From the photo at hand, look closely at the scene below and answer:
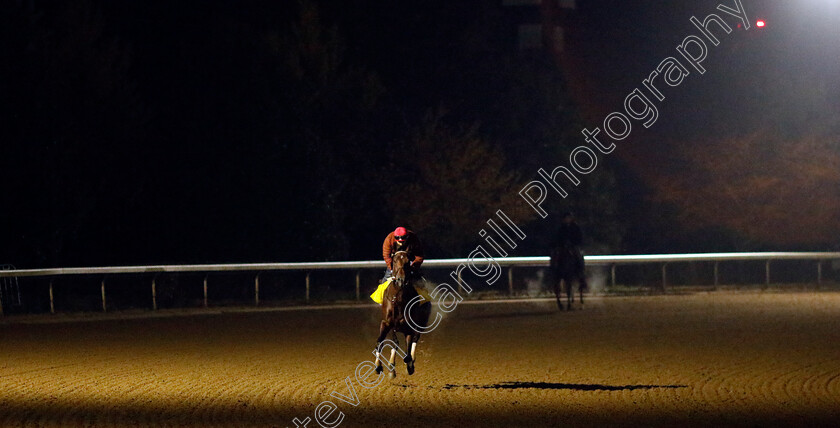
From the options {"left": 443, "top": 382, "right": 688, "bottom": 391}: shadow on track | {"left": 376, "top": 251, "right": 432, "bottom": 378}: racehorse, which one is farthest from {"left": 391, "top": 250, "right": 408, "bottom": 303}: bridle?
{"left": 443, "top": 382, "right": 688, "bottom": 391}: shadow on track

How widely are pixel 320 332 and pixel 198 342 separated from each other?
6.75 ft

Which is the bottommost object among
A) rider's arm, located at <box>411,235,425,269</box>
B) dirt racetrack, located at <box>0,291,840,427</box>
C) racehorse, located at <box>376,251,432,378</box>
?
dirt racetrack, located at <box>0,291,840,427</box>

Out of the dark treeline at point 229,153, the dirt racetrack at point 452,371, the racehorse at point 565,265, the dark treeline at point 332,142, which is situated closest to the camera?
the dirt racetrack at point 452,371

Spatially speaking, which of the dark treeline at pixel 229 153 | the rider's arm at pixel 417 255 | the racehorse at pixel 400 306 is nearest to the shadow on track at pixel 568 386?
the racehorse at pixel 400 306

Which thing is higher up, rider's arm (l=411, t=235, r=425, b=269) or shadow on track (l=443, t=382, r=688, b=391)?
rider's arm (l=411, t=235, r=425, b=269)

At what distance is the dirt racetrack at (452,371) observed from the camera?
360 inches

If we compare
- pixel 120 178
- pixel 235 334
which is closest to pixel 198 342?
pixel 235 334

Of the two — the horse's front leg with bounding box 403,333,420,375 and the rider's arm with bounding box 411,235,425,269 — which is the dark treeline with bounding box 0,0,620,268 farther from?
the rider's arm with bounding box 411,235,425,269

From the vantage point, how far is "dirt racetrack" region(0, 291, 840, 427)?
913 centimetres

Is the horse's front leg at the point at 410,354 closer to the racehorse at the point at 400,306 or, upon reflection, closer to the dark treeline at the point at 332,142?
the racehorse at the point at 400,306

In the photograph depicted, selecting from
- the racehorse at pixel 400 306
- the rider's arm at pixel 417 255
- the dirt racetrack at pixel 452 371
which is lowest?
the dirt racetrack at pixel 452 371

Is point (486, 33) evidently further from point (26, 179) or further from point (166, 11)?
point (26, 179)

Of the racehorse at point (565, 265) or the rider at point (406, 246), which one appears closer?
the rider at point (406, 246)

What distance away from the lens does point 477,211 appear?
3059cm
